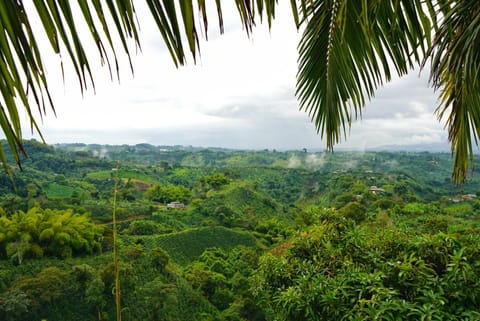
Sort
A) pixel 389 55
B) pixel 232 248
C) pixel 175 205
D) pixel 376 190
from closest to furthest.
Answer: pixel 389 55 < pixel 232 248 < pixel 175 205 < pixel 376 190

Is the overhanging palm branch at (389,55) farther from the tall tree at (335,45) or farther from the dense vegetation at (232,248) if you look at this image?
the dense vegetation at (232,248)

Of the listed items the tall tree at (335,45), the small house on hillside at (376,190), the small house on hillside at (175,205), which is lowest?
the small house on hillside at (175,205)

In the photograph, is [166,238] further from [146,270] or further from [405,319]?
[405,319]

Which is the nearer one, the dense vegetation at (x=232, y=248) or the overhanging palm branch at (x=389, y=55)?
the overhanging palm branch at (x=389, y=55)

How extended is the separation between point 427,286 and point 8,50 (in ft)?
7.46

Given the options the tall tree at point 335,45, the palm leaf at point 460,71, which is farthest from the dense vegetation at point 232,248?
the palm leaf at point 460,71

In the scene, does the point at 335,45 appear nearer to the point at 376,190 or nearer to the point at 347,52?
the point at 347,52

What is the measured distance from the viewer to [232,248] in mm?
26391

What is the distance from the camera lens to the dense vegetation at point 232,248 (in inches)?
86.6

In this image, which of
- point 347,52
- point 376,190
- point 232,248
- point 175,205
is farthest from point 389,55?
point 376,190

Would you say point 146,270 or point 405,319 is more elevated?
point 405,319

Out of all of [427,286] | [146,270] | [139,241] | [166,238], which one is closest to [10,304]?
[146,270]

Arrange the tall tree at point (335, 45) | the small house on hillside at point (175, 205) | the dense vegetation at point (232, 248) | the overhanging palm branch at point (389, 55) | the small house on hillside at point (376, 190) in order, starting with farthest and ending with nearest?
1. the small house on hillside at point (376, 190)
2. the small house on hillside at point (175, 205)
3. the dense vegetation at point (232, 248)
4. the overhanging palm branch at point (389, 55)
5. the tall tree at point (335, 45)

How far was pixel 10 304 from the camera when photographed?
16.1 metres
